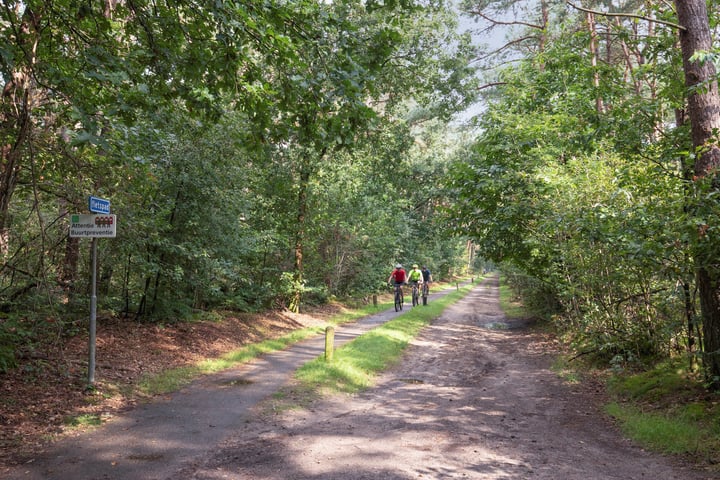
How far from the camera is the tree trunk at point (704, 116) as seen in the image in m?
6.36

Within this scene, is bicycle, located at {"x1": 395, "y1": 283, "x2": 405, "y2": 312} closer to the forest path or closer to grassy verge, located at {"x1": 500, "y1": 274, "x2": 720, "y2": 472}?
the forest path

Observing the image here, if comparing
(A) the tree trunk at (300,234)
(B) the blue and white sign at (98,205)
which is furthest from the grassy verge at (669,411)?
(A) the tree trunk at (300,234)

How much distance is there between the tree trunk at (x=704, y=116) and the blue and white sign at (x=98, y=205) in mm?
8236

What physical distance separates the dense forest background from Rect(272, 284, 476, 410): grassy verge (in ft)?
11.5

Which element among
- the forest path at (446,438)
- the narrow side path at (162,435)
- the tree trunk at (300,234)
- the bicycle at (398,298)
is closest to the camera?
the narrow side path at (162,435)

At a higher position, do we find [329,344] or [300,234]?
[300,234]

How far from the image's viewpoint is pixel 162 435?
19.4 ft

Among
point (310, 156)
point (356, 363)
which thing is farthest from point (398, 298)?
point (356, 363)

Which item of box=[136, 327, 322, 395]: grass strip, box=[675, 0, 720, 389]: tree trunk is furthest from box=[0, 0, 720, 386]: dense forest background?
box=[136, 327, 322, 395]: grass strip

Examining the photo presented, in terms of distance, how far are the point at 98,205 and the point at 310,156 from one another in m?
9.83

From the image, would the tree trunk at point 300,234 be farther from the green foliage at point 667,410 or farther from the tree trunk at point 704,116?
the tree trunk at point 704,116

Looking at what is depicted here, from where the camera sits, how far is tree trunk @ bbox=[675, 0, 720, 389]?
20.9 ft

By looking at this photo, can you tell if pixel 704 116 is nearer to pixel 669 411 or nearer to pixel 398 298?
pixel 669 411

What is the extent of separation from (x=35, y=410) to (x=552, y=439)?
6677 mm
